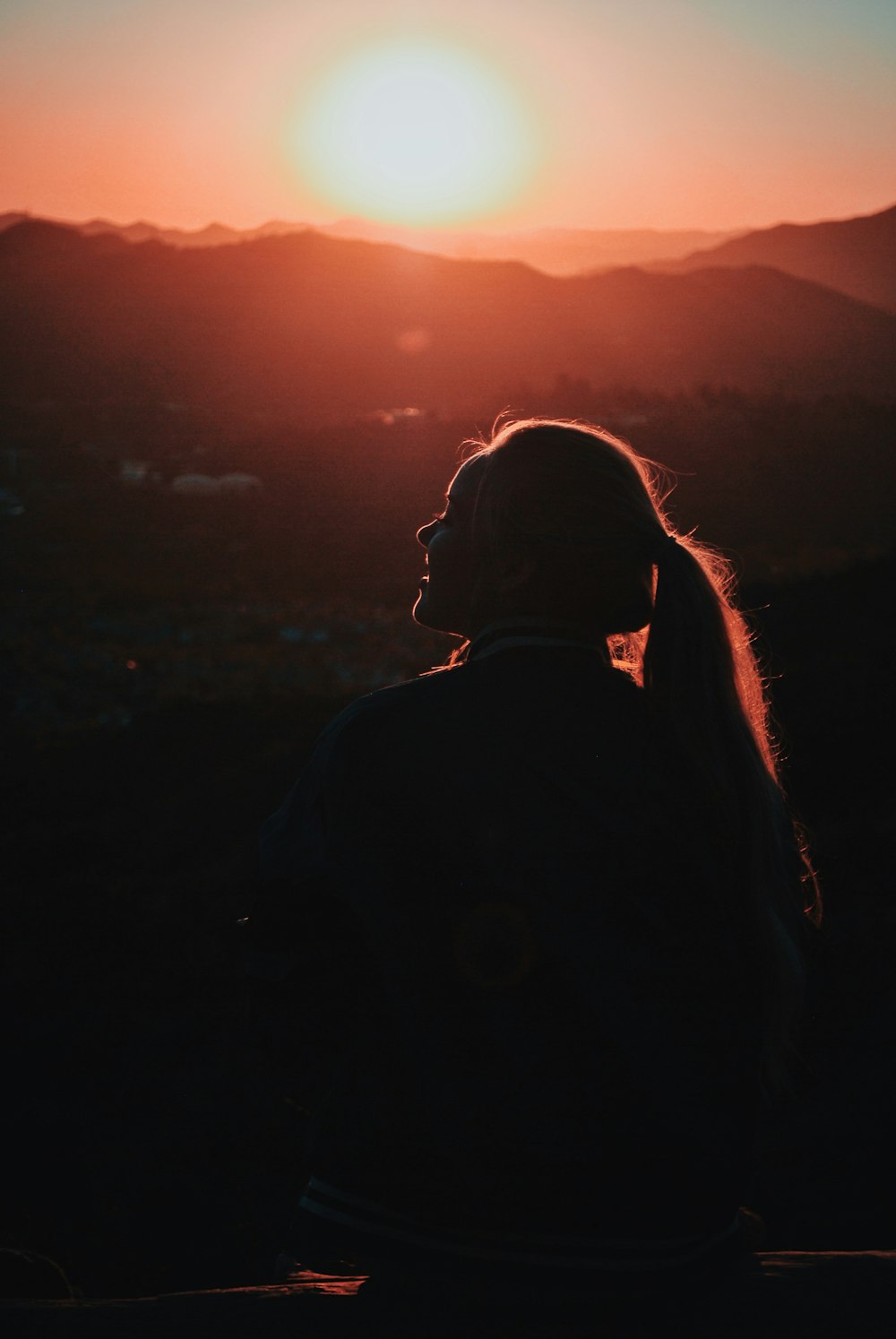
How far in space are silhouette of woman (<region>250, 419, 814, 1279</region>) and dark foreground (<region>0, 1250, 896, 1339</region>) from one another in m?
0.05

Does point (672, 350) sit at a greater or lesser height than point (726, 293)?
lesser

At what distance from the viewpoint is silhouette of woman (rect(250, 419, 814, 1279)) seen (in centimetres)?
122

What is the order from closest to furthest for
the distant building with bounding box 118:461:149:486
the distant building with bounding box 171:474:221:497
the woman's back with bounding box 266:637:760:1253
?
the woman's back with bounding box 266:637:760:1253
the distant building with bounding box 171:474:221:497
the distant building with bounding box 118:461:149:486

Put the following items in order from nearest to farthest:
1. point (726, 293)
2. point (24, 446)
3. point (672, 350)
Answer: point (24, 446), point (672, 350), point (726, 293)

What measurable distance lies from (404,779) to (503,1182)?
0.51 meters

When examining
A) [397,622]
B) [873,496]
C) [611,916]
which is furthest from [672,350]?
[611,916]

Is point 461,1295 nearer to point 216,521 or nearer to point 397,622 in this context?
point 397,622

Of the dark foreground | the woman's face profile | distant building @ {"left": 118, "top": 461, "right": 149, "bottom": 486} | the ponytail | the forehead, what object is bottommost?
the dark foreground

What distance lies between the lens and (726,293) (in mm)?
39000

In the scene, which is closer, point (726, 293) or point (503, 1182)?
point (503, 1182)

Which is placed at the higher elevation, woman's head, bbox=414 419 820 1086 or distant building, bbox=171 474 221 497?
woman's head, bbox=414 419 820 1086

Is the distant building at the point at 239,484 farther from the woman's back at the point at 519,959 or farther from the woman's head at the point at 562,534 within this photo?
the woman's back at the point at 519,959

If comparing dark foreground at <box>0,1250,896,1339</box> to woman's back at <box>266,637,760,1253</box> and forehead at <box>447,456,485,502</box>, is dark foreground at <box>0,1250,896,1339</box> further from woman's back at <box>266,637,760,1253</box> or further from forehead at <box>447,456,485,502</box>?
forehead at <box>447,456,485,502</box>

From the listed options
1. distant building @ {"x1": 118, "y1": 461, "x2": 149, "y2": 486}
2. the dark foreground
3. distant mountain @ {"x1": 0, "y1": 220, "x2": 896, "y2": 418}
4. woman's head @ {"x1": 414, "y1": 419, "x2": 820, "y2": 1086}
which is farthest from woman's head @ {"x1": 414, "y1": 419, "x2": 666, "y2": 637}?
distant mountain @ {"x1": 0, "y1": 220, "x2": 896, "y2": 418}
